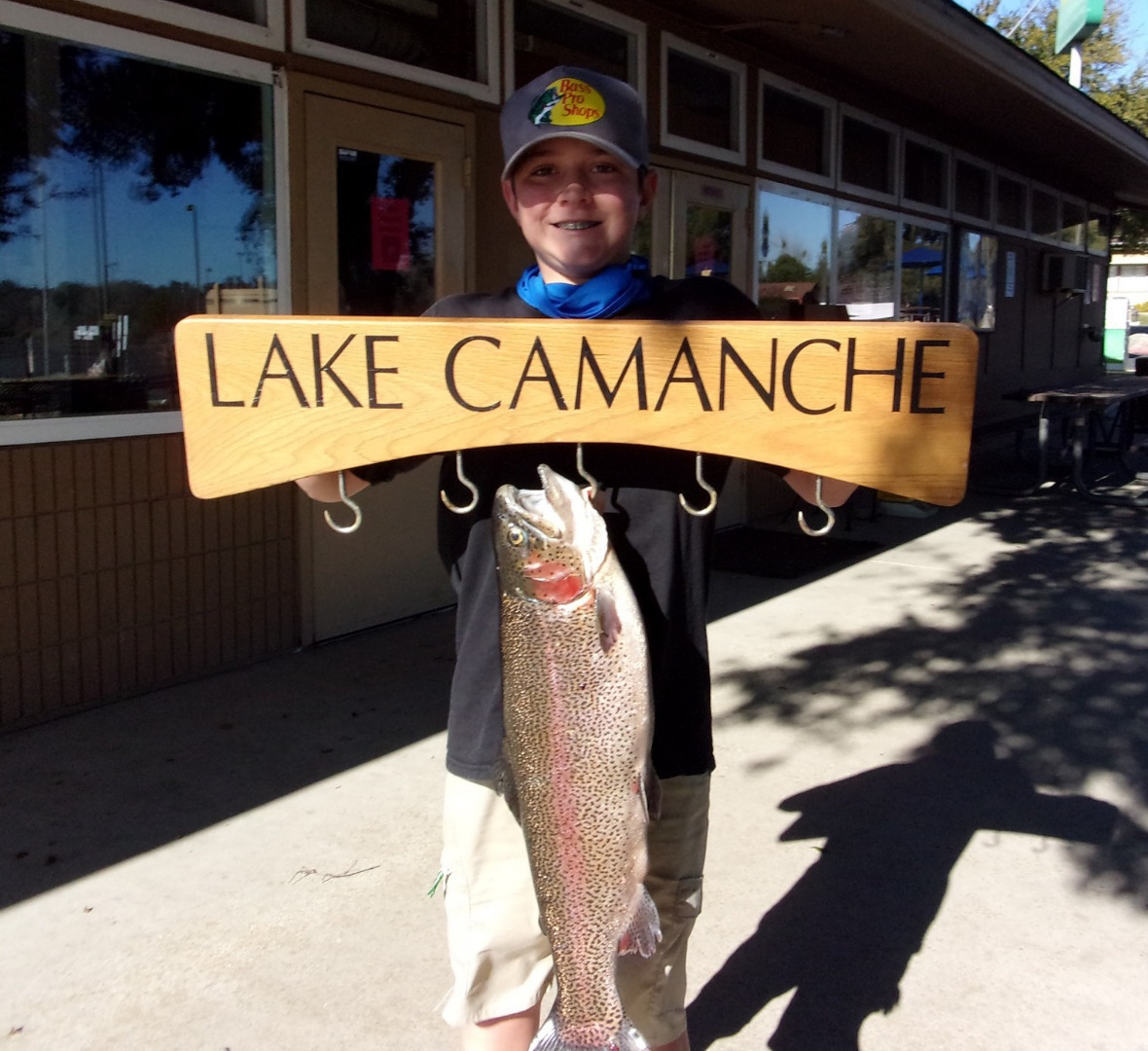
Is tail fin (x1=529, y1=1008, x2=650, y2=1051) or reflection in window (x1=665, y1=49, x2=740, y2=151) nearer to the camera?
tail fin (x1=529, y1=1008, x2=650, y2=1051)

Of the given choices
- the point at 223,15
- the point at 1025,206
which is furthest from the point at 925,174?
the point at 223,15

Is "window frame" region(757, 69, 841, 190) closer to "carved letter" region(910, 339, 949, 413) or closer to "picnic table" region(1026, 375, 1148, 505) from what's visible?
"picnic table" region(1026, 375, 1148, 505)

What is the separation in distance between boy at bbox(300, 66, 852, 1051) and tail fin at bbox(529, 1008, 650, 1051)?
0.20 meters

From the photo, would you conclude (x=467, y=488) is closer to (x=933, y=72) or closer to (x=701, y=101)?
(x=701, y=101)

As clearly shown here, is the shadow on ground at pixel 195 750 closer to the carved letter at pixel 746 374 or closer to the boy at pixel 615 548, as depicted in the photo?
the boy at pixel 615 548

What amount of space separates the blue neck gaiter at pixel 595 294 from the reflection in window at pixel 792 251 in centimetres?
682

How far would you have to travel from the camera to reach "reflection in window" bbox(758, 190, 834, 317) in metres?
8.60

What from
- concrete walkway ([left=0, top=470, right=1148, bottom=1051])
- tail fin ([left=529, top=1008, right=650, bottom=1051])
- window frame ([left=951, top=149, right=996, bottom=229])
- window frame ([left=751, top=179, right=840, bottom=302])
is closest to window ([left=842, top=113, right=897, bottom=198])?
window frame ([left=751, top=179, right=840, bottom=302])

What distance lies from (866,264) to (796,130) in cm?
168

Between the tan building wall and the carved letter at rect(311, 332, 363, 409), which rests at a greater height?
the carved letter at rect(311, 332, 363, 409)

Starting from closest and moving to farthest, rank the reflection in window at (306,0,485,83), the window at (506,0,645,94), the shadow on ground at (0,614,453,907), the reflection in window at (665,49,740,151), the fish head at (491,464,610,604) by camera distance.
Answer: the fish head at (491,464,610,604), the shadow on ground at (0,614,453,907), the reflection in window at (306,0,485,83), the window at (506,0,645,94), the reflection in window at (665,49,740,151)

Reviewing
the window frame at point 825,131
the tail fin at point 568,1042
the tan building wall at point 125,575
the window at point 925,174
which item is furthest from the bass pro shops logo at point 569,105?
the window at point 925,174

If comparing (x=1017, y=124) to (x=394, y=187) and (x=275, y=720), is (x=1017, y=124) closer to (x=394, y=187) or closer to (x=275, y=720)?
(x=394, y=187)

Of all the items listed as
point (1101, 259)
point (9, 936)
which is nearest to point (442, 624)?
point (9, 936)
